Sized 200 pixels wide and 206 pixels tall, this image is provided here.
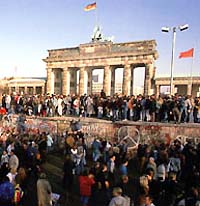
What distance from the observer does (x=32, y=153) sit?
12328 mm

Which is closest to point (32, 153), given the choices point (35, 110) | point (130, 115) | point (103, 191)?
point (103, 191)

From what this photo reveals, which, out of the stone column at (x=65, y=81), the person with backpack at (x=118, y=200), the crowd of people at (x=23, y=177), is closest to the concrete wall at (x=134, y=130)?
the crowd of people at (x=23, y=177)

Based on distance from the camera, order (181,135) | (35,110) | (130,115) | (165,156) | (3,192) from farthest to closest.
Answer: (35,110) < (130,115) < (181,135) < (165,156) < (3,192)

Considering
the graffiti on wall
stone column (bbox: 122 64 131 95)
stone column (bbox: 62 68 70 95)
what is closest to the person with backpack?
the graffiti on wall

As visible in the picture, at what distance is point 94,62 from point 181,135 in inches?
1131

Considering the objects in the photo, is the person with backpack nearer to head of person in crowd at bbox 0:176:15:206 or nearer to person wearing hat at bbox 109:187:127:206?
person wearing hat at bbox 109:187:127:206

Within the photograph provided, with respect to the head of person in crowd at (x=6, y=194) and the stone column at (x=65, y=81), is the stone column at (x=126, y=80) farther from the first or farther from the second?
the head of person in crowd at (x=6, y=194)

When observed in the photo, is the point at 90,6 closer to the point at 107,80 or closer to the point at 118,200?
the point at 107,80

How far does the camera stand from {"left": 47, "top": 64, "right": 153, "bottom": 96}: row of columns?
131 ft

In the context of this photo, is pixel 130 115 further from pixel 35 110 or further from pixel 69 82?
pixel 69 82

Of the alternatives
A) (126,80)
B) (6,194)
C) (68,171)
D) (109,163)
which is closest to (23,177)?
(6,194)

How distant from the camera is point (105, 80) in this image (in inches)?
1658

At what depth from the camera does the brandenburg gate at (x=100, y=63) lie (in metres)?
39.8

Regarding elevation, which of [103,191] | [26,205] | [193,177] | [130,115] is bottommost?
[26,205]
